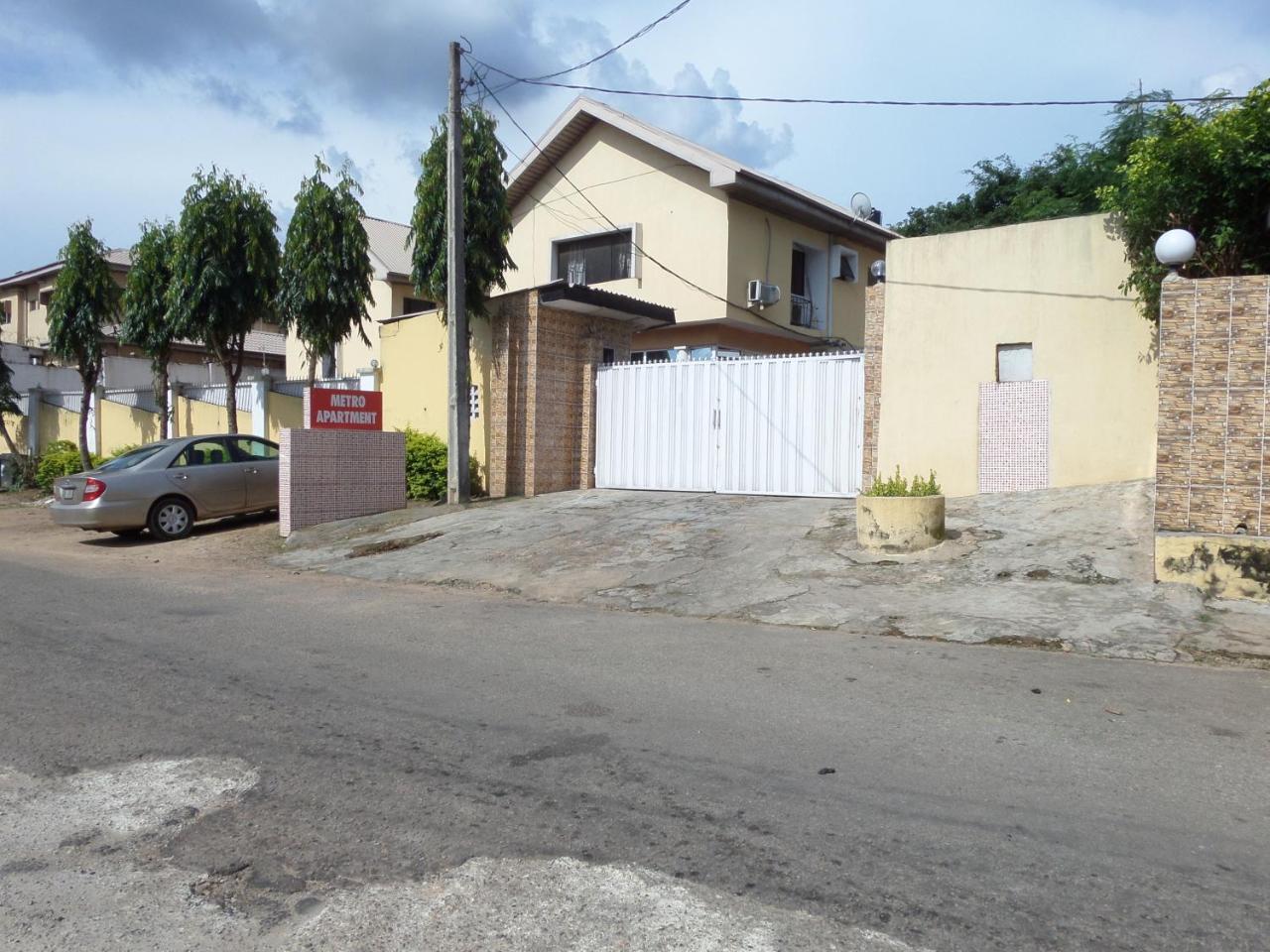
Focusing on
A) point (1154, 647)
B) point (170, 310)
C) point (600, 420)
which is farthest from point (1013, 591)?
point (170, 310)

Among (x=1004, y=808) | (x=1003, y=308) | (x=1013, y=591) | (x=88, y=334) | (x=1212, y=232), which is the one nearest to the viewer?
(x=1004, y=808)

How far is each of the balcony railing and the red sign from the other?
413 inches

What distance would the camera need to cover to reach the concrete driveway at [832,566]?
7863mm

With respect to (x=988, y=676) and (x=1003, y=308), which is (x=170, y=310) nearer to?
(x=1003, y=308)

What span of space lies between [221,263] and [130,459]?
16.0 ft

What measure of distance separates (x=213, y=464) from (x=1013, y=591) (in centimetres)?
1184

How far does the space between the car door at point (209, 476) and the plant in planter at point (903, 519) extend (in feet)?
32.7

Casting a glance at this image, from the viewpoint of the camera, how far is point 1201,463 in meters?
8.81

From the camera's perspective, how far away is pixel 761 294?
2086 cm

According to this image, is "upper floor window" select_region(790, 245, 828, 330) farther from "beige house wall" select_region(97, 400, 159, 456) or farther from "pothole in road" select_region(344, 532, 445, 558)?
"beige house wall" select_region(97, 400, 159, 456)

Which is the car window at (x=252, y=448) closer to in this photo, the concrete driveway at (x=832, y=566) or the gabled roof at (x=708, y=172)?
the concrete driveway at (x=832, y=566)

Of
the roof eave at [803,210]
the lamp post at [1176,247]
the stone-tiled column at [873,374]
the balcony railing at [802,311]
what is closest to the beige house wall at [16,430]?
the roof eave at [803,210]

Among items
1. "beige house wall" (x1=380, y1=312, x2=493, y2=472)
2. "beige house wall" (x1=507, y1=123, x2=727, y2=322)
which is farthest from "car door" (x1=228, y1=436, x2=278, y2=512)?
"beige house wall" (x1=507, y1=123, x2=727, y2=322)

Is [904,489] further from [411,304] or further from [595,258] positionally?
[411,304]
